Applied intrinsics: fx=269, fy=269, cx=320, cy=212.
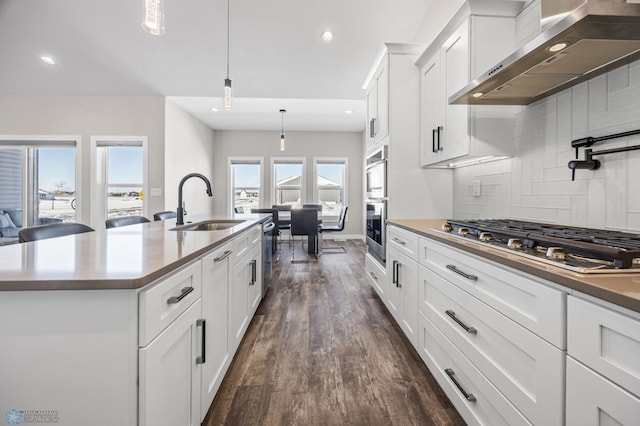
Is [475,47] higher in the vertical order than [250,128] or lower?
lower

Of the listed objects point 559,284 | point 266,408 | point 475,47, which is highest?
point 475,47

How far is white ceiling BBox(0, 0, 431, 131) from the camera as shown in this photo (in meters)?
2.99

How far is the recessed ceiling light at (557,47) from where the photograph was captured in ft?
3.35

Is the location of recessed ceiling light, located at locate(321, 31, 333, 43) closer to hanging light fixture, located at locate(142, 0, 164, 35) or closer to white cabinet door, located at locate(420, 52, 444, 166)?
white cabinet door, located at locate(420, 52, 444, 166)

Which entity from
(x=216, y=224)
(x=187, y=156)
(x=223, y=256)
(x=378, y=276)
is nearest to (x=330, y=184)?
(x=187, y=156)

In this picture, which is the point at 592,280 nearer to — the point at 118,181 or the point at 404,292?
the point at 404,292

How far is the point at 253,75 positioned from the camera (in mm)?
3861

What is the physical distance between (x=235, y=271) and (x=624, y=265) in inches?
64.1

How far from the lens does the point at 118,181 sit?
463cm

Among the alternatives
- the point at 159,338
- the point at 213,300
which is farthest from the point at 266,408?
the point at 159,338

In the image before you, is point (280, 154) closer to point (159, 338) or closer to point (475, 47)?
point (475, 47)

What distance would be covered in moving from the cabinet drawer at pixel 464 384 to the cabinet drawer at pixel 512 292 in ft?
0.99

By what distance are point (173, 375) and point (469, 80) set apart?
2.14 m

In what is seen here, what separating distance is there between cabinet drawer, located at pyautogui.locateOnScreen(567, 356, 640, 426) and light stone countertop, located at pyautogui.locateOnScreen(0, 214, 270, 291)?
3.62 ft
